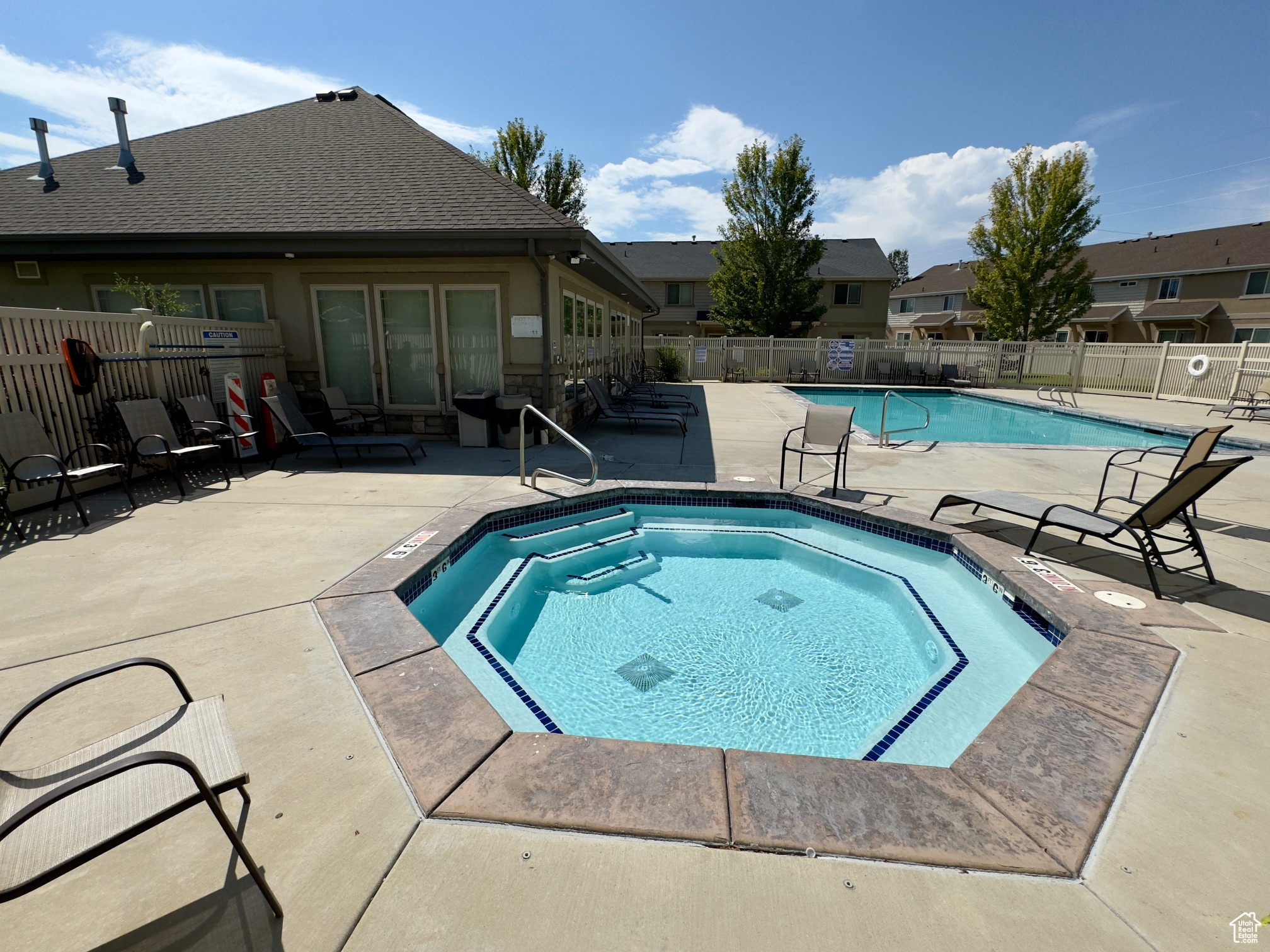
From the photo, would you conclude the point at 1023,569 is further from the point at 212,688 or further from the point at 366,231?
the point at 366,231

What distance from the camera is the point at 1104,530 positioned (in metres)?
4.09

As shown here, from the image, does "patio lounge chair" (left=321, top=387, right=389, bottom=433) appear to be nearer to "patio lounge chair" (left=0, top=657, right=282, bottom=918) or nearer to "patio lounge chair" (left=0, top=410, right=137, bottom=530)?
"patio lounge chair" (left=0, top=410, right=137, bottom=530)

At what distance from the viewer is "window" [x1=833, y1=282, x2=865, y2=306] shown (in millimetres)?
29328

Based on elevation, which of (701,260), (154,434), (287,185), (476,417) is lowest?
(476,417)

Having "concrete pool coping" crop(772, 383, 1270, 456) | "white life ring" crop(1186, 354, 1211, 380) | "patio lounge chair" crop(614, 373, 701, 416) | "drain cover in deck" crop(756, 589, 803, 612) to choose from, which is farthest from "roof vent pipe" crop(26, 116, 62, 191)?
"white life ring" crop(1186, 354, 1211, 380)

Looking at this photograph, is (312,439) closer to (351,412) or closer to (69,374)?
(351,412)

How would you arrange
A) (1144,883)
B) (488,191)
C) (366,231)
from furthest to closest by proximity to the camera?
(488,191), (366,231), (1144,883)

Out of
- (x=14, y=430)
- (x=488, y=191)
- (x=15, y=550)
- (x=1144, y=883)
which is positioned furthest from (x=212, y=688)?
(x=488, y=191)

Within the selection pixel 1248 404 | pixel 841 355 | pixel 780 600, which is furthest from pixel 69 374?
pixel 1248 404

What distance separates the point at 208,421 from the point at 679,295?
27.0 m

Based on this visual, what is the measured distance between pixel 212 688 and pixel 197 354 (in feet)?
20.7

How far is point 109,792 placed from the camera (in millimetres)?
1550

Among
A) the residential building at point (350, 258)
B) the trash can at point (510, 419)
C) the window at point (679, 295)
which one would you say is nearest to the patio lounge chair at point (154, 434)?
the residential building at point (350, 258)

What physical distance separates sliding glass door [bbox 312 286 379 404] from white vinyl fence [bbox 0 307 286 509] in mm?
1417
